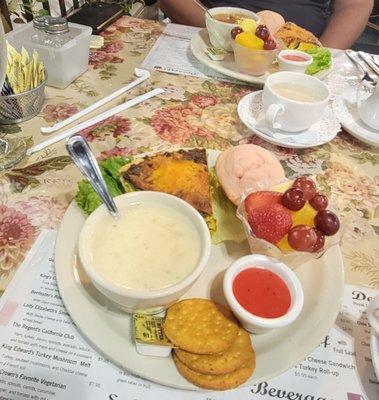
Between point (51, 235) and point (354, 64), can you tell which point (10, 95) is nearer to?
point (51, 235)

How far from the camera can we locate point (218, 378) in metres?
0.59

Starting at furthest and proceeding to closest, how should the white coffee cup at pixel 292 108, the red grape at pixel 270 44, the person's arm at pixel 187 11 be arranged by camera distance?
the person's arm at pixel 187 11 → the red grape at pixel 270 44 → the white coffee cup at pixel 292 108

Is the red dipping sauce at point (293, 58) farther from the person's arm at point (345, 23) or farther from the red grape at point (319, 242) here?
the red grape at point (319, 242)

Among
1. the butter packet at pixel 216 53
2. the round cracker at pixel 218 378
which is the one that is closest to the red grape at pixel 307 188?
the round cracker at pixel 218 378

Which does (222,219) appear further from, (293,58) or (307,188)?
(293,58)

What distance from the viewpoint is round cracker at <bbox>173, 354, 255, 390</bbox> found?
58 cm

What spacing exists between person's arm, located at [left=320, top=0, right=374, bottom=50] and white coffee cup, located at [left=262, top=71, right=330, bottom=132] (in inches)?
28.2

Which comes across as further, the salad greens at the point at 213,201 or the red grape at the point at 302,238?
the salad greens at the point at 213,201

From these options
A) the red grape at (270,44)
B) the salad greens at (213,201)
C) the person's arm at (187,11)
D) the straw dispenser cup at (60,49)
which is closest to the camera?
the salad greens at (213,201)

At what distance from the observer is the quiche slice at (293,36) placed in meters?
1.44

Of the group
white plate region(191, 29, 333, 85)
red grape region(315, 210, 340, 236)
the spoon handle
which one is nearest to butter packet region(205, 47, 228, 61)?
white plate region(191, 29, 333, 85)

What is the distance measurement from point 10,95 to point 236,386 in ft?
2.91

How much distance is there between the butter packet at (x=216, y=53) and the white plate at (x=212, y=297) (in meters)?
0.82

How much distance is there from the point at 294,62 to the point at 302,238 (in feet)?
2.56
